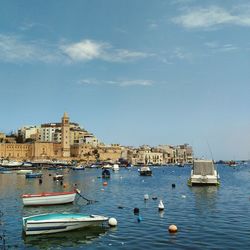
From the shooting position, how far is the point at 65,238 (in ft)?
93.5

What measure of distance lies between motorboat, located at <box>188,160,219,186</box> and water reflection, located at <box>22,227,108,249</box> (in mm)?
38451

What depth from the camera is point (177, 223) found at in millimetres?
32594

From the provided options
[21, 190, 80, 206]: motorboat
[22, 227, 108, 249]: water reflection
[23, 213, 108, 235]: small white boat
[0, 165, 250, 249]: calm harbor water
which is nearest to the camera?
[0, 165, 250, 249]: calm harbor water

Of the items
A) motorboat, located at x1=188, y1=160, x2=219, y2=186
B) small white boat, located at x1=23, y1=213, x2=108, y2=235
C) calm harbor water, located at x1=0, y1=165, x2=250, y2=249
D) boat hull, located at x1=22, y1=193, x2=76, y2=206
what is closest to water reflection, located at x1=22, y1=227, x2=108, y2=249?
calm harbor water, located at x1=0, y1=165, x2=250, y2=249

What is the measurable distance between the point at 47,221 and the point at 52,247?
302cm

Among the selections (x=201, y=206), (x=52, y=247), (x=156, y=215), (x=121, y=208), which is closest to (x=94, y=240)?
(x=52, y=247)

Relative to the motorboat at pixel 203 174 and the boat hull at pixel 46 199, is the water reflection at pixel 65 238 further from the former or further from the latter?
the motorboat at pixel 203 174

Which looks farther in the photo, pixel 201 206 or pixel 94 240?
pixel 201 206

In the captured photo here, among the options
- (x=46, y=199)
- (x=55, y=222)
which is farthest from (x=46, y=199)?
(x=55, y=222)

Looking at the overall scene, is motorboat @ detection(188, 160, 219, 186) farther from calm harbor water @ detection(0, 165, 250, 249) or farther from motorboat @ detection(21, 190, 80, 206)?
motorboat @ detection(21, 190, 80, 206)

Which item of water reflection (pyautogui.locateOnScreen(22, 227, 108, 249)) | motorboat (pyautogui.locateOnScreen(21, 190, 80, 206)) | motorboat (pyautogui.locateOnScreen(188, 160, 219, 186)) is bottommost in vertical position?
water reflection (pyautogui.locateOnScreen(22, 227, 108, 249))

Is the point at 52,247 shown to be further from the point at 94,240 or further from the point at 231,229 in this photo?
the point at 231,229

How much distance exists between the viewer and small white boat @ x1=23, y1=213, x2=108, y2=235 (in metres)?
28.7

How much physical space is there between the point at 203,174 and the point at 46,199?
3202 centimetres
